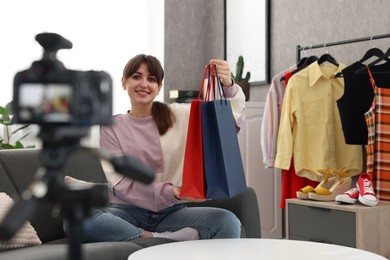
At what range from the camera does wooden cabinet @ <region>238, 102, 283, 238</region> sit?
3938 mm

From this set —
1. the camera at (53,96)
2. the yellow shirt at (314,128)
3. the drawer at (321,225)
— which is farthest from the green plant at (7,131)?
the camera at (53,96)

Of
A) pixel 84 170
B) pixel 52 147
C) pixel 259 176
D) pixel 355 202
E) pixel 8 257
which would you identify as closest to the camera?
pixel 52 147

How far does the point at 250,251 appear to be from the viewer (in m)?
1.83

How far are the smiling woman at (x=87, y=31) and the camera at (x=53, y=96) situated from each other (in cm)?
347

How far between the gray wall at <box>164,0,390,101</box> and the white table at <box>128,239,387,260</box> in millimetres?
1879

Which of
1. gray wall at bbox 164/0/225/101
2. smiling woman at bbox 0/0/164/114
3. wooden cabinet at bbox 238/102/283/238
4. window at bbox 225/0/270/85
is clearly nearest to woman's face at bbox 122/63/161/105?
wooden cabinet at bbox 238/102/283/238

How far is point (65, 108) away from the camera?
64 cm

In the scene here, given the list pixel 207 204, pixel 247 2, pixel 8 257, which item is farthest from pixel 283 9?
pixel 8 257

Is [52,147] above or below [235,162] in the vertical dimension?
above

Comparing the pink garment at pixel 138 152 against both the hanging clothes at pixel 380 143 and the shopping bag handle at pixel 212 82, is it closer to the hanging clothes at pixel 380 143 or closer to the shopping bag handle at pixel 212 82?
the shopping bag handle at pixel 212 82

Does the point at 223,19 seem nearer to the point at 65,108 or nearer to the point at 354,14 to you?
the point at 354,14

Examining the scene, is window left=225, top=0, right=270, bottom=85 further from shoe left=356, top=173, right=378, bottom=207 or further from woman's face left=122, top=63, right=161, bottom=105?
woman's face left=122, top=63, right=161, bottom=105

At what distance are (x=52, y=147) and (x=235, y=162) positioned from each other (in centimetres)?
146

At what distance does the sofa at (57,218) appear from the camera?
2.10 meters
